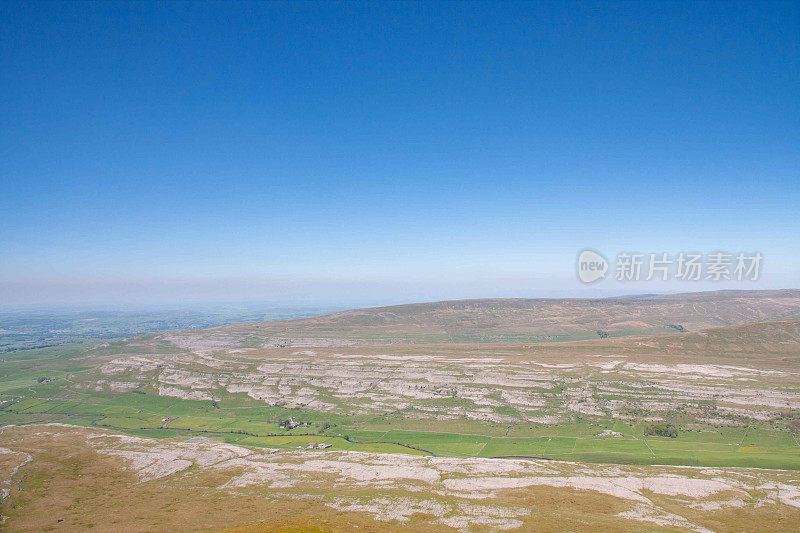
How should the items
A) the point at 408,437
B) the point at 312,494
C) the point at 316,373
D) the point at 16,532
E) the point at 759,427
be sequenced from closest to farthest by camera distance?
the point at 16,532, the point at 312,494, the point at 759,427, the point at 408,437, the point at 316,373

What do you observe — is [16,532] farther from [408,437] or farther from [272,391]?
[272,391]

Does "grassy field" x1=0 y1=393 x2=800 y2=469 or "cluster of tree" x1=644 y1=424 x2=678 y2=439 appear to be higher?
"cluster of tree" x1=644 y1=424 x2=678 y2=439

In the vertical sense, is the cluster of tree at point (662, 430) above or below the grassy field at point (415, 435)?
above

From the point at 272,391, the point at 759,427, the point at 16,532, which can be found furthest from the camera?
the point at 272,391

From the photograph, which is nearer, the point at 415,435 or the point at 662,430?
the point at 662,430

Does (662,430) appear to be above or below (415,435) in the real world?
above

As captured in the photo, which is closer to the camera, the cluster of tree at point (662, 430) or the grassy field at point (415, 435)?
the grassy field at point (415, 435)

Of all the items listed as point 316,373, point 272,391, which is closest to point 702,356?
point 316,373

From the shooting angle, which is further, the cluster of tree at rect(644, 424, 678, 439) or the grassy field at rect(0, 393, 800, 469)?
the cluster of tree at rect(644, 424, 678, 439)
